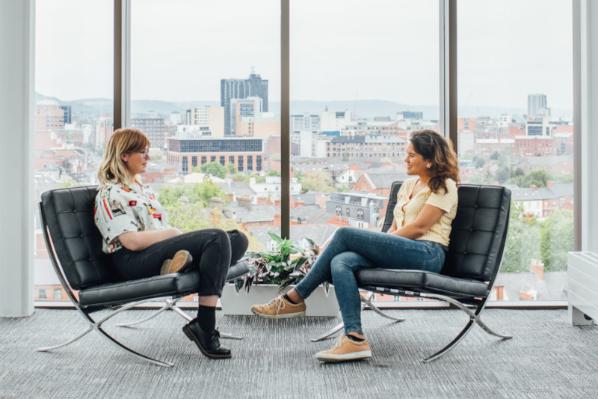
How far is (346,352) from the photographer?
3.53m

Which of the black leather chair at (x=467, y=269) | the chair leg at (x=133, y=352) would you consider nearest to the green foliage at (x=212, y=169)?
the black leather chair at (x=467, y=269)

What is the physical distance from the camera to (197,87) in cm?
482

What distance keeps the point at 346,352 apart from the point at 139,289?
1026 millimetres

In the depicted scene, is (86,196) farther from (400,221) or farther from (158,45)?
(400,221)

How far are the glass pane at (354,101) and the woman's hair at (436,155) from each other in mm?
856

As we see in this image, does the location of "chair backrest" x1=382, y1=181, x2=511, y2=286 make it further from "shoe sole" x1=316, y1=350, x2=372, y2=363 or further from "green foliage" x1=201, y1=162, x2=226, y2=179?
"green foliage" x1=201, y1=162, x2=226, y2=179

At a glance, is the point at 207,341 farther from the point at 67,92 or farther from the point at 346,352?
the point at 67,92

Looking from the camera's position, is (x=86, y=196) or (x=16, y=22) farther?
(x=16, y=22)

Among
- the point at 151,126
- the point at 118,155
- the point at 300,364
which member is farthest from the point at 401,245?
the point at 151,126

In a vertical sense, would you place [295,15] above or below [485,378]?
above

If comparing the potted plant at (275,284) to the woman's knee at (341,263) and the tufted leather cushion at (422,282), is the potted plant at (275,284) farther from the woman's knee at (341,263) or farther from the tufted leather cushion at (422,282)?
the tufted leather cushion at (422,282)

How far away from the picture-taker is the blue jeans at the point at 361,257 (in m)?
3.64

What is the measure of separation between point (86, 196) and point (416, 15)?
2.39 meters

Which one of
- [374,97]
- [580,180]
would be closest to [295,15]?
[374,97]
